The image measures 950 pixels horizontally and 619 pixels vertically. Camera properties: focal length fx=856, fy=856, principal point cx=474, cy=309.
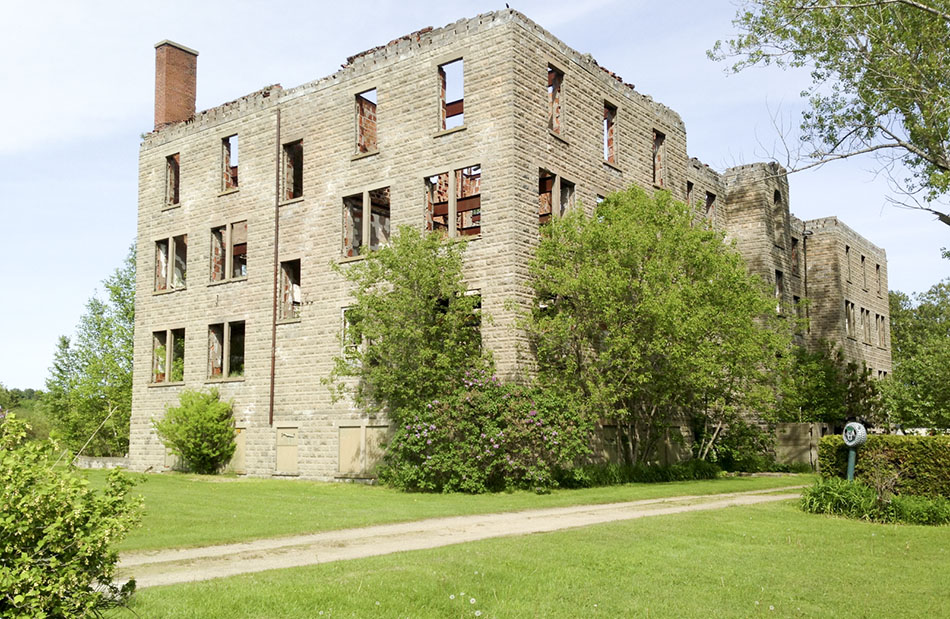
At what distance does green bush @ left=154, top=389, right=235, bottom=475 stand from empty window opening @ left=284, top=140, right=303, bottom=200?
706cm

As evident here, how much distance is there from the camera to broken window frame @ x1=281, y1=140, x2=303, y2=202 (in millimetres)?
27891

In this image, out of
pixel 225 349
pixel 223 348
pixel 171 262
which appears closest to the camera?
pixel 225 349

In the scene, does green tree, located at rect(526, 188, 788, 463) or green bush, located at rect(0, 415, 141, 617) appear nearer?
green bush, located at rect(0, 415, 141, 617)

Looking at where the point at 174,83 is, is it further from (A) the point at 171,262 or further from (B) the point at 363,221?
(B) the point at 363,221

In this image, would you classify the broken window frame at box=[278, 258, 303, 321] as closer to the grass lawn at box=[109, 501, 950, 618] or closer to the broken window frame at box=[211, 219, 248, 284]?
the broken window frame at box=[211, 219, 248, 284]

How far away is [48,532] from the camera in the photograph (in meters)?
6.00

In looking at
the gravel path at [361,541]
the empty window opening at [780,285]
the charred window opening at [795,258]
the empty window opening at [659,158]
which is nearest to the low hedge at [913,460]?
the gravel path at [361,541]

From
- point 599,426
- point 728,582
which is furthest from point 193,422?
point 728,582

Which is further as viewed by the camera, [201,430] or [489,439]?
[201,430]

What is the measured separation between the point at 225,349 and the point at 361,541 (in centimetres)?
1768

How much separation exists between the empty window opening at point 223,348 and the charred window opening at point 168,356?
1.58 m

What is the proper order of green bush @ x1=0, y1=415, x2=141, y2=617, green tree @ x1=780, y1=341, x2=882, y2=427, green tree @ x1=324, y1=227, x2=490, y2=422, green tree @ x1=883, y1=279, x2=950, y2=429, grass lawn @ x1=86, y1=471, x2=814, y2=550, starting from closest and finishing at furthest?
green bush @ x1=0, y1=415, x2=141, y2=617 → grass lawn @ x1=86, y1=471, x2=814, y2=550 → green tree @ x1=324, y1=227, x2=490, y2=422 → green tree @ x1=780, y1=341, x2=882, y2=427 → green tree @ x1=883, y1=279, x2=950, y2=429

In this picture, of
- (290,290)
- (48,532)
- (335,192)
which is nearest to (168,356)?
(290,290)

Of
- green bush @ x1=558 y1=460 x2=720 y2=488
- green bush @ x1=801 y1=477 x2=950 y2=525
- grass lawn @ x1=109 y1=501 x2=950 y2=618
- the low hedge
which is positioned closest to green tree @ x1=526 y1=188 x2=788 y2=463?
green bush @ x1=558 y1=460 x2=720 y2=488
